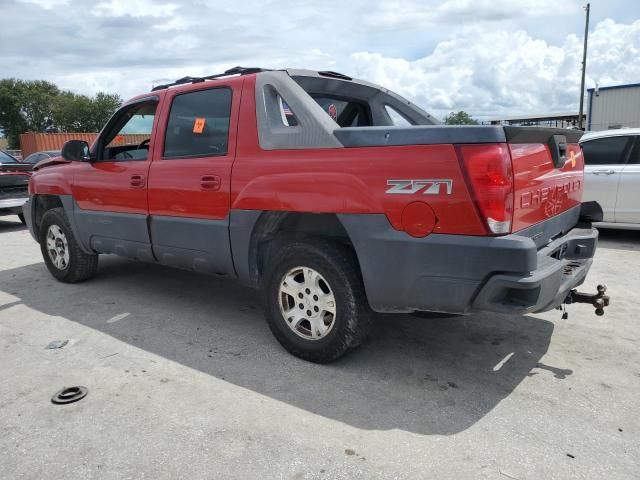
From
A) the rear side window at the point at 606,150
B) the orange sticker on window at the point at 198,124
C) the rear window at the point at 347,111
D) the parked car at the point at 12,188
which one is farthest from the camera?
the parked car at the point at 12,188

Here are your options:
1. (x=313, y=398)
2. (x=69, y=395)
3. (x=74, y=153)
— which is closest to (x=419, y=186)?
(x=313, y=398)

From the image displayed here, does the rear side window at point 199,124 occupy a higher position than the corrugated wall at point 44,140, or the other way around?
the rear side window at point 199,124

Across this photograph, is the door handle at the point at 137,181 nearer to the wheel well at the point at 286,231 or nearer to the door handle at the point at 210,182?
the door handle at the point at 210,182

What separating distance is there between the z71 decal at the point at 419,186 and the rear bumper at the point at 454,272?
191 millimetres

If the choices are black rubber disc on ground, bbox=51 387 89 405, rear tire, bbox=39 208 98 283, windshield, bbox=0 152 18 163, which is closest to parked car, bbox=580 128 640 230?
rear tire, bbox=39 208 98 283

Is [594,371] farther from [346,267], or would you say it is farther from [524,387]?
[346,267]

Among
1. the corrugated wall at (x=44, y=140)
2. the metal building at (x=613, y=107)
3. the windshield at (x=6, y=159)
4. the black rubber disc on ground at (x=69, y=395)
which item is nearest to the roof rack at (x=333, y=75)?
the black rubber disc on ground at (x=69, y=395)

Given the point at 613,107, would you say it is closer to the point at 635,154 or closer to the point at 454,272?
the point at 635,154

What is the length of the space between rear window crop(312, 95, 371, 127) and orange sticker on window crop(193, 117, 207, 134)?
95cm

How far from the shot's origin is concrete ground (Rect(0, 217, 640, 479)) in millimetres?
2461

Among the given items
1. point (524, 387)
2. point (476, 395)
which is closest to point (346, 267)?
point (476, 395)

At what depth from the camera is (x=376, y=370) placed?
341 cm

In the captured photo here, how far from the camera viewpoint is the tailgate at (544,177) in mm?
2805

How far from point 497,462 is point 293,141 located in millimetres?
2129
